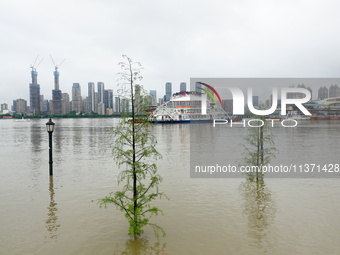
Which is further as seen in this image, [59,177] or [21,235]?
[59,177]

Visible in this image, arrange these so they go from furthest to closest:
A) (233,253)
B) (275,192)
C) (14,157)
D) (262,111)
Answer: (14,157) < (262,111) < (275,192) < (233,253)

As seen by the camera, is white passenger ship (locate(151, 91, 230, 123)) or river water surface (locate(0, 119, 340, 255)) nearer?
river water surface (locate(0, 119, 340, 255))

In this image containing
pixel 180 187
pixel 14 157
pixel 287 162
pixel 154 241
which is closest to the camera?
pixel 154 241

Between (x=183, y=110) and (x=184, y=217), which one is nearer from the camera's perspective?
(x=184, y=217)

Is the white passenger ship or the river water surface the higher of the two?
the white passenger ship

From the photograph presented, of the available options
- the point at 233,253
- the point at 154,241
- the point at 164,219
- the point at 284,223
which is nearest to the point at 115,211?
the point at 164,219

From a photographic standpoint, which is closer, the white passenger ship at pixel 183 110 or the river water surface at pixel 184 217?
the river water surface at pixel 184 217

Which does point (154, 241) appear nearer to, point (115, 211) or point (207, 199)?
point (115, 211)

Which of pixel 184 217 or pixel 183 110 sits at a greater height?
pixel 183 110

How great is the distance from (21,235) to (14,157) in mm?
19252

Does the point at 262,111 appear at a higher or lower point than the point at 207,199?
higher

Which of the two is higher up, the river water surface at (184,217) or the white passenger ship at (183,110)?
the white passenger ship at (183,110)

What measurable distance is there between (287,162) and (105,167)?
43.2 ft

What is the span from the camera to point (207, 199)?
13320mm
